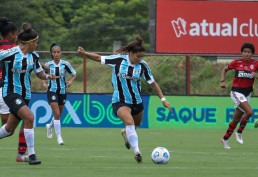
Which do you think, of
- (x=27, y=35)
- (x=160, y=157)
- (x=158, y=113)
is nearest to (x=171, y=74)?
(x=158, y=113)

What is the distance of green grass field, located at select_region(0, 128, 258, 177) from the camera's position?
13.0 meters

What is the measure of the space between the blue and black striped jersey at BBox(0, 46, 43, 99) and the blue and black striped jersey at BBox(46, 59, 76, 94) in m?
7.05

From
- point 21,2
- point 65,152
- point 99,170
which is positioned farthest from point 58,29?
point 99,170

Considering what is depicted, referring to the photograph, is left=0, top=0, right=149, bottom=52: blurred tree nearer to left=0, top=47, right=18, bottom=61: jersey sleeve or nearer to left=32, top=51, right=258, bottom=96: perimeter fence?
left=32, top=51, right=258, bottom=96: perimeter fence

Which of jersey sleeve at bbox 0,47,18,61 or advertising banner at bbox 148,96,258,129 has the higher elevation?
jersey sleeve at bbox 0,47,18,61

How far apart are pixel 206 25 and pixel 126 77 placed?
582 inches

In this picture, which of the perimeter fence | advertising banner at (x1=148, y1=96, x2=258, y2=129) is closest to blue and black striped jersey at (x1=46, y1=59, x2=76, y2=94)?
advertising banner at (x1=148, y1=96, x2=258, y2=129)

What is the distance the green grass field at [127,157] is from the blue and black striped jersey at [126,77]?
41.3 inches

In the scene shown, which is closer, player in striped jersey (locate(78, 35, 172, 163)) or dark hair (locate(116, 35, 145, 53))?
dark hair (locate(116, 35, 145, 53))

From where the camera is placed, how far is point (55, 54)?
2128 cm

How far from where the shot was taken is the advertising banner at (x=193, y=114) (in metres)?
27.8

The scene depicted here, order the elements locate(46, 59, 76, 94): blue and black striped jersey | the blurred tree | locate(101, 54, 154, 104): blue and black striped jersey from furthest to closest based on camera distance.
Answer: the blurred tree < locate(46, 59, 76, 94): blue and black striped jersey < locate(101, 54, 154, 104): blue and black striped jersey

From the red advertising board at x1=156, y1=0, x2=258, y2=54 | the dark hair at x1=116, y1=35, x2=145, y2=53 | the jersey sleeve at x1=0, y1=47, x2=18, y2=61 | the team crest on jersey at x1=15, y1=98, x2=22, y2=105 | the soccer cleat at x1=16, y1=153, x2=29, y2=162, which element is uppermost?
the red advertising board at x1=156, y1=0, x2=258, y2=54

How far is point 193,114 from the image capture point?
2781 cm
